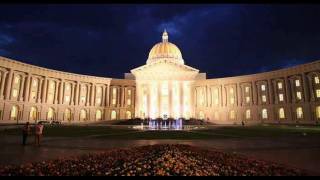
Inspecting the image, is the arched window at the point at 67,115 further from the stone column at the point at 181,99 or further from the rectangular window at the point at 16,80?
the stone column at the point at 181,99

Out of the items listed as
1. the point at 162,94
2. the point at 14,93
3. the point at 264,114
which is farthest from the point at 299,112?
the point at 14,93

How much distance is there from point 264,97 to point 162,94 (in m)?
34.1

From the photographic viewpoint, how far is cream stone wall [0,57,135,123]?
67000 millimetres

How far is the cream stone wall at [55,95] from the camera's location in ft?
220

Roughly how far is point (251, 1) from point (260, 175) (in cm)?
591

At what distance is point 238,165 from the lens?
9.20 m

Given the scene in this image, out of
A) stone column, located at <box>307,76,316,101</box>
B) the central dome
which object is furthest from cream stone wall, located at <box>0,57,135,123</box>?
stone column, located at <box>307,76,316,101</box>

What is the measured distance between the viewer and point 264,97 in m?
81.2

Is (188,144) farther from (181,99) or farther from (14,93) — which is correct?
(14,93)

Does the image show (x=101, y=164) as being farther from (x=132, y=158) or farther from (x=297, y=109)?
(x=297, y=109)

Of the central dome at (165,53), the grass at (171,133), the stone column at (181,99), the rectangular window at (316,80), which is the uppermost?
the central dome at (165,53)

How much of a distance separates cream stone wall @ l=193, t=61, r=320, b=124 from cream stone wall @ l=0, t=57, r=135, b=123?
3059 centimetres

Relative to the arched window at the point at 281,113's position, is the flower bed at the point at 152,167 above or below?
below

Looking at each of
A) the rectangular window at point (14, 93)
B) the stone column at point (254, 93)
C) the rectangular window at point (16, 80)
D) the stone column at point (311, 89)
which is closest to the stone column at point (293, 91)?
the stone column at point (311, 89)
